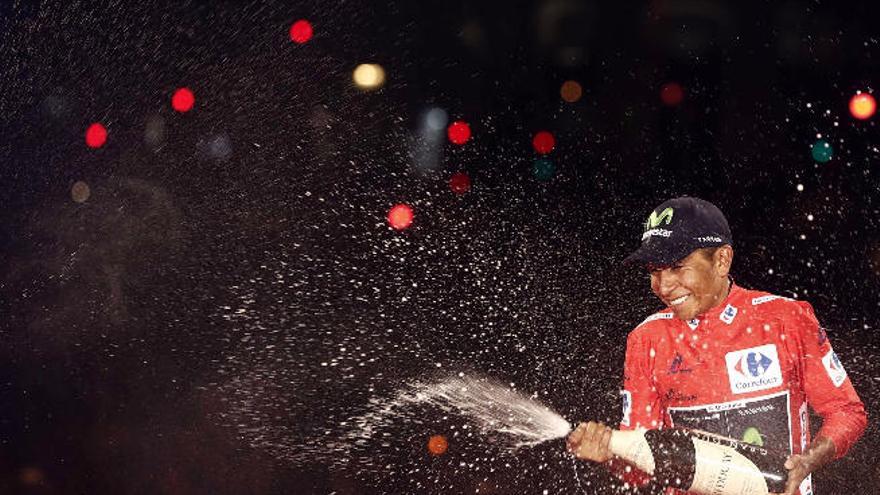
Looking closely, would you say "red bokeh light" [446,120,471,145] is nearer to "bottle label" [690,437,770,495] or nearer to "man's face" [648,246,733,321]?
"man's face" [648,246,733,321]

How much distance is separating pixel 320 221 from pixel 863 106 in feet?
12.1

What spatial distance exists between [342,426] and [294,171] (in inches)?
76.7

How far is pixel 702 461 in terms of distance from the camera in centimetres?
238

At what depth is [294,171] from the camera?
5.60 metres

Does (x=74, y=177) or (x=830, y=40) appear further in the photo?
(x=74, y=177)

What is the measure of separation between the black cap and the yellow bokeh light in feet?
10.4

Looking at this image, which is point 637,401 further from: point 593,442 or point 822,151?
point 822,151

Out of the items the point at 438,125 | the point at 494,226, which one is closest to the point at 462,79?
the point at 438,125

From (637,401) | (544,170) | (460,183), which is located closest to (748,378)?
(637,401)

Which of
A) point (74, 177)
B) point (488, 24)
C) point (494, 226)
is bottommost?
point (494, 226)

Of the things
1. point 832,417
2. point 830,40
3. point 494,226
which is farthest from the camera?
point 494,226

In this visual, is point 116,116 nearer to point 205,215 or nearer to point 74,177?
point 74,177

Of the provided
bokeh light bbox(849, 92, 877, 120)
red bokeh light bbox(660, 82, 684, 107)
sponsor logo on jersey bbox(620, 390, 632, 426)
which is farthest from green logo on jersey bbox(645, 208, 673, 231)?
bokeh light bbox(849, 92, 877, 120)

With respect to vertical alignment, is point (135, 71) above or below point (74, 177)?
above
